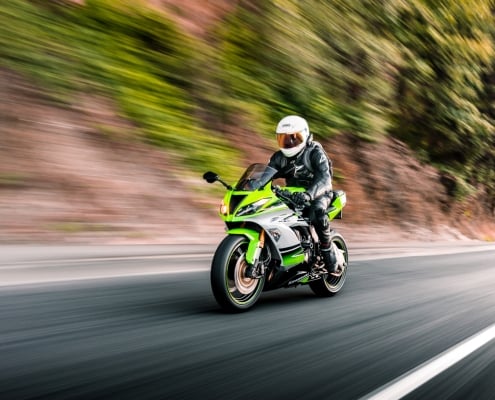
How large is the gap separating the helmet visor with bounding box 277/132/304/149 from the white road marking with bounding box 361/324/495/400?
2443mm

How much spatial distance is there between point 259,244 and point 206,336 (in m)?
1.20

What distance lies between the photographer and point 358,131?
20.6 m

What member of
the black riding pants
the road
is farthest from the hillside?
the black riding pants

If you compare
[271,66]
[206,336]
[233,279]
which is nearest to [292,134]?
[233,279]

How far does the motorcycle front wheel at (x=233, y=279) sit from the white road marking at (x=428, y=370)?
5.82 ft

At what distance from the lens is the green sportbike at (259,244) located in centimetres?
553

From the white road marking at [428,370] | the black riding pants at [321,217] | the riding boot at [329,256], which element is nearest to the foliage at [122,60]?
the black riding pants at [321,217]

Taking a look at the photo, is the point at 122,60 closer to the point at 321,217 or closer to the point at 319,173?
the point at 319,173

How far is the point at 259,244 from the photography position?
18.8 feet

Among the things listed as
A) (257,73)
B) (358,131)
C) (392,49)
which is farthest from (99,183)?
(392,49)

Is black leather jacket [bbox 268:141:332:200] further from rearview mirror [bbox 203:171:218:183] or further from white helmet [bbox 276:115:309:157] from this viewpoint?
rearview mirror [bbox 203:171:218:183]

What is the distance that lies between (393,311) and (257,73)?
11043 millimetres

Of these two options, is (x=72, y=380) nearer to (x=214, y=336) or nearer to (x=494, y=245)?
(x=214, y=336)

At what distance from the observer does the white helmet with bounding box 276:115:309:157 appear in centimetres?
640
